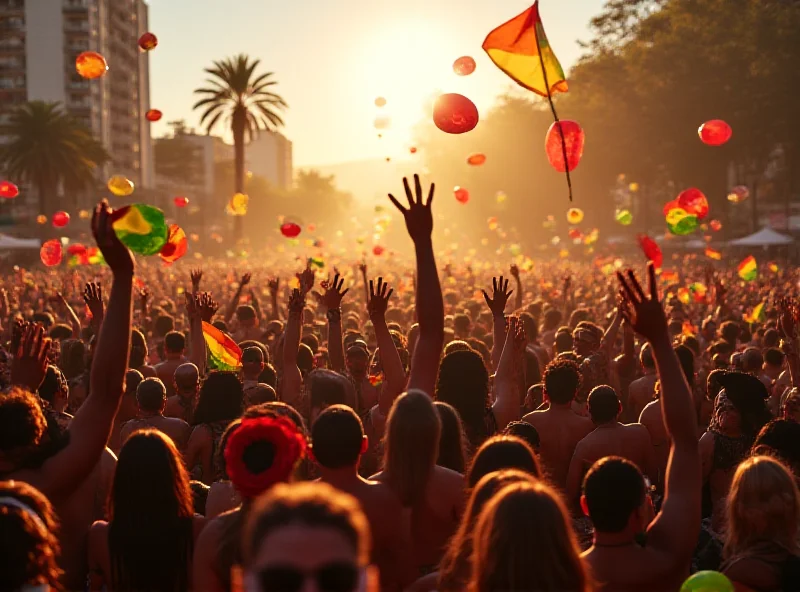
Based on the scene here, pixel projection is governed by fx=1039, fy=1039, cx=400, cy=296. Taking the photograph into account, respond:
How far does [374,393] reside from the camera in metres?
7.62

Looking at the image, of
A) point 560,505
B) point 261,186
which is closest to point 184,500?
point 560,505

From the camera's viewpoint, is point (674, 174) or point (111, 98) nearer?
point (674, 174)

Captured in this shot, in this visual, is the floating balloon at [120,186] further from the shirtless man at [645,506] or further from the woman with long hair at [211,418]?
the shirtless man at [645,506]

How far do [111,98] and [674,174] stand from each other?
60606 mm

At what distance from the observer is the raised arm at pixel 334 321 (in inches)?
284

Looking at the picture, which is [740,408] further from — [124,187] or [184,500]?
[124,187]

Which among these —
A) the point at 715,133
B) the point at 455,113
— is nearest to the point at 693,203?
the point at 715,133

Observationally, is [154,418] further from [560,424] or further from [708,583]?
[708,583]

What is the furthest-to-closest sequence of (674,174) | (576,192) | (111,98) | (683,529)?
(111,98) → (576,192) → (674,174) → (683,529)

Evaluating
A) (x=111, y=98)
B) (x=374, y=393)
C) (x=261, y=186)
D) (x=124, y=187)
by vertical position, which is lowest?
(x=374, y=393)

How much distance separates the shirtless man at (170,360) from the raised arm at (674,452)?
570 centimetres

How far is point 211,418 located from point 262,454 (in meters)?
2.50

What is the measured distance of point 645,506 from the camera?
353cm

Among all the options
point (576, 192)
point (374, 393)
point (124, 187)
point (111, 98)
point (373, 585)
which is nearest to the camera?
point (373, 585)
